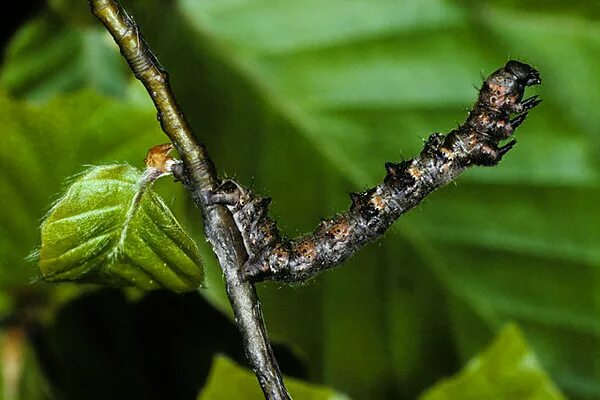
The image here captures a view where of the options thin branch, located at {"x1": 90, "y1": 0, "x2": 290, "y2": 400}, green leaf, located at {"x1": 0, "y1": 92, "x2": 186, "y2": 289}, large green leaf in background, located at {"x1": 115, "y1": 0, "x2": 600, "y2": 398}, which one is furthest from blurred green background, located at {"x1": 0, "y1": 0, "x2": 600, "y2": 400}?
thin branch, located at {"x1": 90, "y1": 0, "x2": 290, "y2": 400}

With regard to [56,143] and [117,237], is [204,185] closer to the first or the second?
[117,237]

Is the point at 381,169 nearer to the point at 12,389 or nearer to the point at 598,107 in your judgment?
the point at 598,107

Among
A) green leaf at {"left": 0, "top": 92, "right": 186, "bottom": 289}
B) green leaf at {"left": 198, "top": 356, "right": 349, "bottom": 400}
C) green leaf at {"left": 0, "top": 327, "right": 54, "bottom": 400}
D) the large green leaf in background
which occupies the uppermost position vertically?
the large green leaf in background

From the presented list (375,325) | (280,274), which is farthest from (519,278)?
(280,274)

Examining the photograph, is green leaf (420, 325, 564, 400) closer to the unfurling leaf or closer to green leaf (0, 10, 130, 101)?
the unfurling leaf

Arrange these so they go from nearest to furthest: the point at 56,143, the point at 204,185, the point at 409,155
A: the point at 204,185
the point at 56,143
the point at 409,155

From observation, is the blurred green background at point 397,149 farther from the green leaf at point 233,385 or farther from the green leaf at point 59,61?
the green leaf at point 233,385

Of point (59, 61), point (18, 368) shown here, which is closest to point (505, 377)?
point (18, 368)
